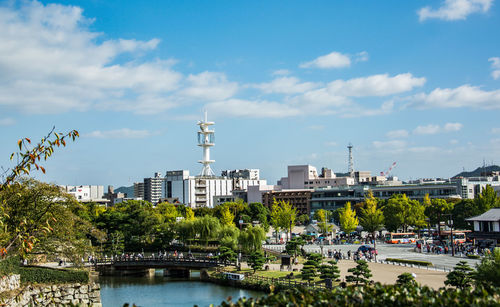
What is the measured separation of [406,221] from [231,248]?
32.2 metres

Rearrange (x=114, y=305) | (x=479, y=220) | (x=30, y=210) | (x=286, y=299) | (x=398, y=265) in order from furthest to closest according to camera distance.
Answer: (x=479, y=220)
(x=398, y=265)
(x=114, y=305)
(x=30, y=210)
(x=286, y=299)

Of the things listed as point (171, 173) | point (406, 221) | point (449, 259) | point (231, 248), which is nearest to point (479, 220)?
point (449, 259)

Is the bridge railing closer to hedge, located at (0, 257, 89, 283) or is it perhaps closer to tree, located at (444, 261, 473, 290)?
hedge, located at (0, 257, 89, 283)

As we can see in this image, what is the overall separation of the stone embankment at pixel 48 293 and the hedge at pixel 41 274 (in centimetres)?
43

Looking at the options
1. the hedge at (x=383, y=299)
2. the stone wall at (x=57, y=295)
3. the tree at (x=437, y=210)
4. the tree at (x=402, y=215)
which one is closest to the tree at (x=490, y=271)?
the hedge at (x=383, y=299)

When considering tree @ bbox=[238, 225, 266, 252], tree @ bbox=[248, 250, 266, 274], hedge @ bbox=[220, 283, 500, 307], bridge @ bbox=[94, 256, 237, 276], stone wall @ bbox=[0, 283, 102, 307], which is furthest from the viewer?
tree @ bbox=[238, 225, 266, 252]

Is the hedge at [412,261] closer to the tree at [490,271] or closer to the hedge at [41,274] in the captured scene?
the tree at [490,271]

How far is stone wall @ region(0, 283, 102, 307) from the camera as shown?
31594 mm

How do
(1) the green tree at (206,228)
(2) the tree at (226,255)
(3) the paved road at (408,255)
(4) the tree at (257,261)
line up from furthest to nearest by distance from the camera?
(1) the green tree at (206,228) → (2) the tree at (226,255) → (3) the paved road at (408,255) → (4) the tree at (257,261)

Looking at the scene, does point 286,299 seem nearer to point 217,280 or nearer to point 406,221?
point 217,280

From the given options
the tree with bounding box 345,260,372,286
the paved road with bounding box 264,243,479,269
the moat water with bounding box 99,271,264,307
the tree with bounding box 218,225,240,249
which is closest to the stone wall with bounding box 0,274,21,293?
the moat water with bounding box 99,271,264,307

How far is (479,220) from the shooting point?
187 feet

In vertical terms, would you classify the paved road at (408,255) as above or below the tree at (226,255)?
below

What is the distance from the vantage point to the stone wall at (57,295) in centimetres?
3159
